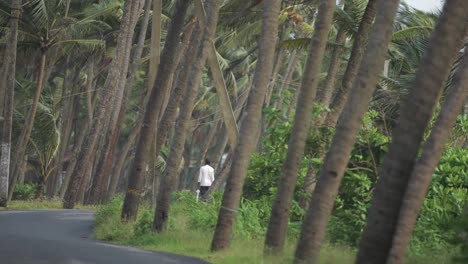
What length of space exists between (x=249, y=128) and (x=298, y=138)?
4.27ft

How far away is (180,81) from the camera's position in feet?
84.9

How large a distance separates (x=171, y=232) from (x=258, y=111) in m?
4.75

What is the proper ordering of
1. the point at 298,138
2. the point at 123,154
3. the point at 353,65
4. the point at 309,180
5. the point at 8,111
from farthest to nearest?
the point at 123,154 → the point at 8,111 → the point at 353,65 → the point at 309,180 → the point at 298,138

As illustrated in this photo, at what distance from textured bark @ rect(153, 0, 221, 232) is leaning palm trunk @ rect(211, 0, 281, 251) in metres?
2.50

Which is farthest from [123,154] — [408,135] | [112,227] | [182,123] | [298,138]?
[408,135]

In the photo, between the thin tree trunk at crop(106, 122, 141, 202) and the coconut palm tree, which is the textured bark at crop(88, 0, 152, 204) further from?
the thin tree trunk at crop(106, 122, 141, 202)

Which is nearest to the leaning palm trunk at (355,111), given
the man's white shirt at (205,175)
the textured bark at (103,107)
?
the man's white shirt at (205,175)

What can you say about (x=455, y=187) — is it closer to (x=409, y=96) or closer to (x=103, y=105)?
(x=409, y=96)

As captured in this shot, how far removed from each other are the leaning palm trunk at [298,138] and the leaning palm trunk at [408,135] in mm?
5307

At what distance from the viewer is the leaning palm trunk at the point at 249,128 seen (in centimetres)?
1844

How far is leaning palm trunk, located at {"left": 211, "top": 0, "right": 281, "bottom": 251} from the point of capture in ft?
60.5

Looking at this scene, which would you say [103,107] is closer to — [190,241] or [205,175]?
[205,175]

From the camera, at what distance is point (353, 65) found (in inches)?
1008

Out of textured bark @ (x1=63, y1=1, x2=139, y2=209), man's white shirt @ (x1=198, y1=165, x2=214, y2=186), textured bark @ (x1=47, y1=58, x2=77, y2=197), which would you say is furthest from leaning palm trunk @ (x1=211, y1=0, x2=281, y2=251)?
textured bark @ (x1=47, y1=58, x2=77, y2=197)
